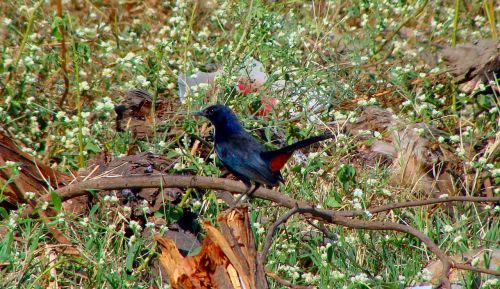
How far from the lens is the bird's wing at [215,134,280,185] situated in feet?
15.9

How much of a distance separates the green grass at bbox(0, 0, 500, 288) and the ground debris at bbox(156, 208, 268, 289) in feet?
1.57

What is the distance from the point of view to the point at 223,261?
12.7 ft

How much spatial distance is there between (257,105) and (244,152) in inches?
38.6

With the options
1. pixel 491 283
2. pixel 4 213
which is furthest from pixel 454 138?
pixel 4 213

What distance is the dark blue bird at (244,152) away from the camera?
4828 millimetres

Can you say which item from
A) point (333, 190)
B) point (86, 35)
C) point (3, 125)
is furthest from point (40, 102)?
point (333, 190)

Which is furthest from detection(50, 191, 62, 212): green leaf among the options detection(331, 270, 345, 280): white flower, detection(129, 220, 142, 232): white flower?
detection(331, 270, 345, 280): white flower

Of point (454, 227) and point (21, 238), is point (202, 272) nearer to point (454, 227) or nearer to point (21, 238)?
point (21, 238)

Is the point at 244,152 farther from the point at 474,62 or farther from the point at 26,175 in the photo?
the point at 474,62

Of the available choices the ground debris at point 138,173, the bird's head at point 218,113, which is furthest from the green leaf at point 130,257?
the bird's head at point 218,113

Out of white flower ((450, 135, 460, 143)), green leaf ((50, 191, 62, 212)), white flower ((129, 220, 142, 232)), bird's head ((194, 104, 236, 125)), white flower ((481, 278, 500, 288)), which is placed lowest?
white flower ((129, 220, 142, 232))

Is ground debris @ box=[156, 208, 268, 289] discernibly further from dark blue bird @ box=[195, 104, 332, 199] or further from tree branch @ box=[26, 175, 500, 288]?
dark blue bird @ box=[195, 104, 332, 199]

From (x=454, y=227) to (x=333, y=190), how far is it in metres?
0.77

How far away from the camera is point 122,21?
7762 mm
